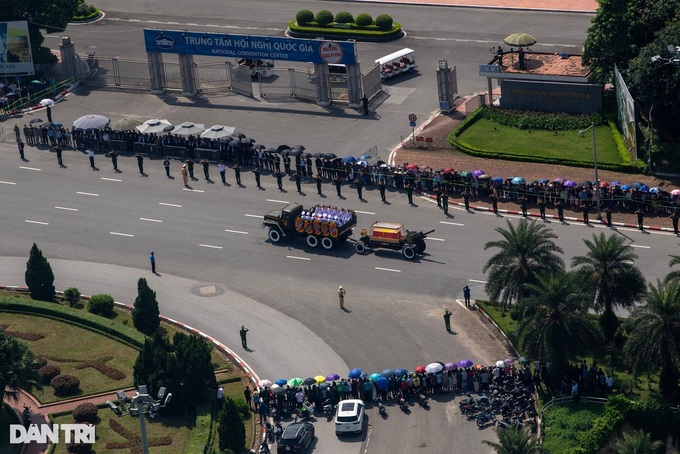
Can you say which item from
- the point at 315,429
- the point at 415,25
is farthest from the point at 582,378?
the point at 415,25

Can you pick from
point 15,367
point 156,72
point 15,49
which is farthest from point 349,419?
point 15,49

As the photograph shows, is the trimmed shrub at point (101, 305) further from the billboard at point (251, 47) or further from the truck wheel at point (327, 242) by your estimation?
the billboard at point (251, 47)

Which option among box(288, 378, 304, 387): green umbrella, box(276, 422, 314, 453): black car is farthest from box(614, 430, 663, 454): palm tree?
box(288, 378, 304, 387): green umbrella

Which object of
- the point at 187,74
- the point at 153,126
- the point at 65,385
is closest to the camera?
the point at 65,385

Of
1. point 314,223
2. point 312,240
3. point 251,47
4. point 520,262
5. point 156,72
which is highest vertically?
point 251,47

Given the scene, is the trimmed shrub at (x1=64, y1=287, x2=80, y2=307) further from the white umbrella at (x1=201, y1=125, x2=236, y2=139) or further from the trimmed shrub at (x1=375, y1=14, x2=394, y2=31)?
the trimmed shrub at (x1=375, y1=14, x2=394, y2=31)

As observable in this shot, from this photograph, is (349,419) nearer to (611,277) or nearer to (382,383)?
(382,383)

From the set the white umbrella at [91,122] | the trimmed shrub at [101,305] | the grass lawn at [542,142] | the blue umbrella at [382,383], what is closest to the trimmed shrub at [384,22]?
the grass lawn at [542,142]
